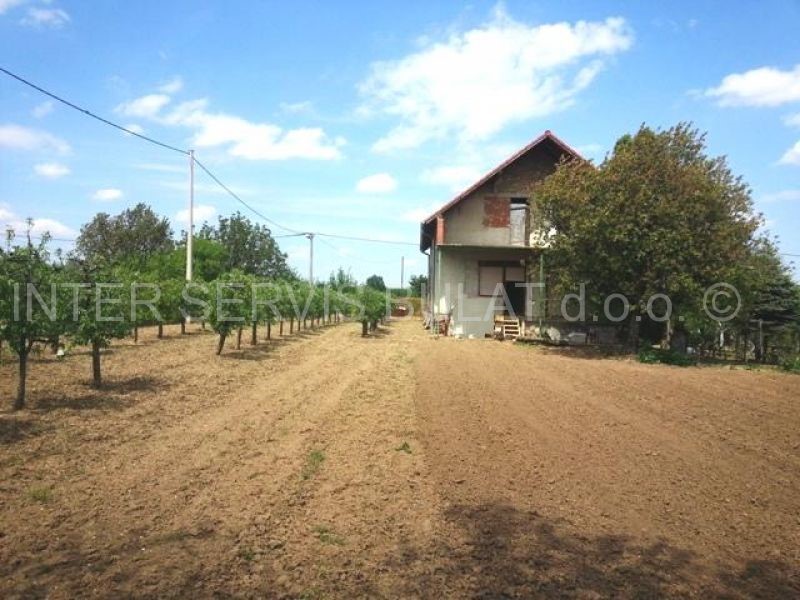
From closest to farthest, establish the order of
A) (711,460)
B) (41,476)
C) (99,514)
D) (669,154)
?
(99,514)
(41,476)
(711,460)
(669,154)

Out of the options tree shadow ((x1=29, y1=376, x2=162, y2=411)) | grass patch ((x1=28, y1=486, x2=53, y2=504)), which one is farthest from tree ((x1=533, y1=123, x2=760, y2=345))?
grass patch ((x1=28, y1=486, x2=53, y2=504))

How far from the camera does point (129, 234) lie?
45.3 m

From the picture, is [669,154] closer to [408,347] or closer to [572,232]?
[572,232]

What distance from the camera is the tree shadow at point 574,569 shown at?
3.76 m

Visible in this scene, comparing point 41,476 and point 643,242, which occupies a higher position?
point 643,242

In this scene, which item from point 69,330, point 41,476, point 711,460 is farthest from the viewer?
point 69,330

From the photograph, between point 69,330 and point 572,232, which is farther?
point 572,232

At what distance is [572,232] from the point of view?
1739 centimetres

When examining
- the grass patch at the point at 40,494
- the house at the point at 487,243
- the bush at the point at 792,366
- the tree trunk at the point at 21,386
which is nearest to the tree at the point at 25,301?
the tree trunk at the point at 21,386

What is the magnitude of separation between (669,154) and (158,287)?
54.2 feet

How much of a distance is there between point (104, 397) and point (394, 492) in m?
6.29

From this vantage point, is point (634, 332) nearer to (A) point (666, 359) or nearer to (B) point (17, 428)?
(A) point (666, 359)

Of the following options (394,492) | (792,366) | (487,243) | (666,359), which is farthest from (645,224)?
(394,492)

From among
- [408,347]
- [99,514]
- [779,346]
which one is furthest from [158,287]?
[779,346]
